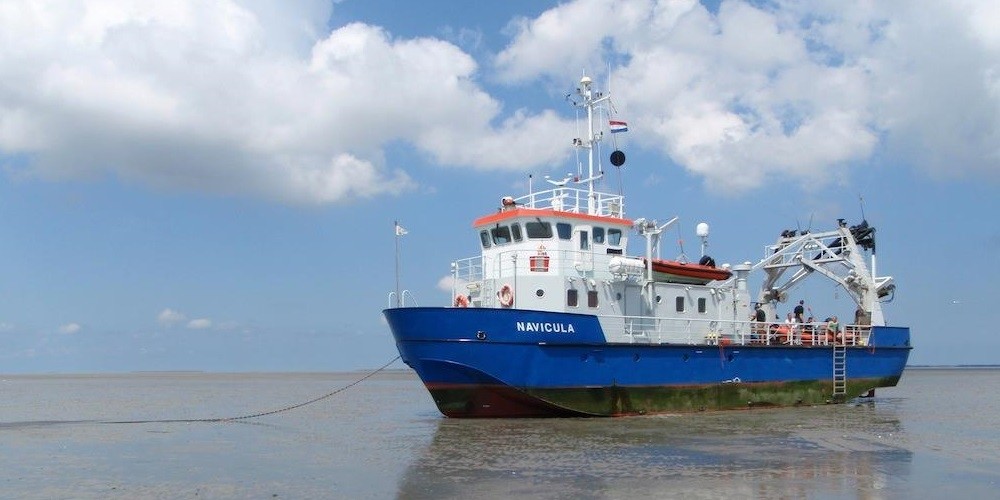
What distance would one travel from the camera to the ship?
1958 cm

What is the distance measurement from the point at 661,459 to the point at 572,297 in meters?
7.55

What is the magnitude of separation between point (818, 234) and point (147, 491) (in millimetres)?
23390

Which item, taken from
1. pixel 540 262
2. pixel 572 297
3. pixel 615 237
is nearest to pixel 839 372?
pixel 615 237

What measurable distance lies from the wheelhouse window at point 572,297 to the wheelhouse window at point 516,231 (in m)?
2.13

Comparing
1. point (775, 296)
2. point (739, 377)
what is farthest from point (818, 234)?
point (739, 377)

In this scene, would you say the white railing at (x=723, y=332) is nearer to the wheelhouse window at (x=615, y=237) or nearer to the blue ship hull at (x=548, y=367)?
the blue ship hull at (x=548, y=367)

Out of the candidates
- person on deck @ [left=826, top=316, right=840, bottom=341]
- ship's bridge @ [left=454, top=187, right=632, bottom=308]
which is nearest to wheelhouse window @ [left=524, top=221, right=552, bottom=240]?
ship's bridge @ [left=454, top=187, right=632, bottom=308]

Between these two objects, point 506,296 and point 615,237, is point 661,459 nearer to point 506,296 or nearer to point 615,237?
point 506,296

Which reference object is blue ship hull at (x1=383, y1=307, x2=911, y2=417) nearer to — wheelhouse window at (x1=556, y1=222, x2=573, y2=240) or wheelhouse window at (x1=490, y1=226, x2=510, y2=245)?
wheelhouse window at (x1=556, y1=222, x2=573, y2=240)

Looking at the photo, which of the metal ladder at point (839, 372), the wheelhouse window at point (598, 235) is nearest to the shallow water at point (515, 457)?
the metal ladder at point (839, 372)

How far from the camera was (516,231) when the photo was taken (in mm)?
22625

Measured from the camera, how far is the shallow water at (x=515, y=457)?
1173cm

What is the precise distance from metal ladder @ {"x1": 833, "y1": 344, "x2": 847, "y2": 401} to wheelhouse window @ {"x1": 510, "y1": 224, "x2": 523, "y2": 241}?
1076 centimetres

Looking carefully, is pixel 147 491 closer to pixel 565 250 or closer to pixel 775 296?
pixel 565 250
